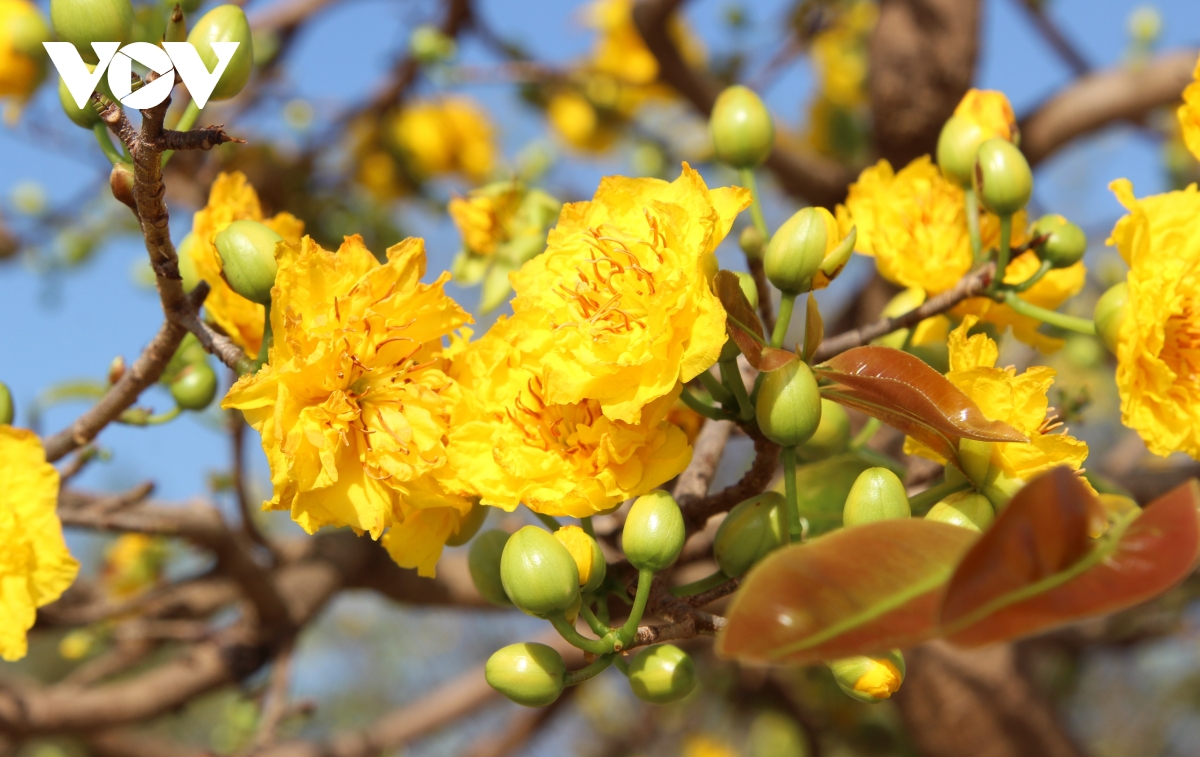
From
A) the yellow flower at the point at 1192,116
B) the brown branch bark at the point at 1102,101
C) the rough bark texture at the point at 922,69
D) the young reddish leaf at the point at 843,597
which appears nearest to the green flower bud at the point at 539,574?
the young reddish leaf at the point at 843,597

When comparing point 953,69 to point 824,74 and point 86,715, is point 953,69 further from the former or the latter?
point 86,715

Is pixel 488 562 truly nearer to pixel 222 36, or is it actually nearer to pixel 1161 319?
pixel 222 36

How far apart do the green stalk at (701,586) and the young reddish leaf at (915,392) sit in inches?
7.8

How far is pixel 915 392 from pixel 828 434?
210 millimetres

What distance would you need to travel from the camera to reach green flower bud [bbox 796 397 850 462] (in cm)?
93

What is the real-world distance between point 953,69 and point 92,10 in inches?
74.6

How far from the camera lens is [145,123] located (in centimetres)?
68

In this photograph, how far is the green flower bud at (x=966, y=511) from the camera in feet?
2.41

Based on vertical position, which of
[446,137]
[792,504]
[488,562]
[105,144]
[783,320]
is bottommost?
[446,137]

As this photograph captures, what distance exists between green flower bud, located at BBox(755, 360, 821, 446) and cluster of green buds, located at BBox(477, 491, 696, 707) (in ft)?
0.34

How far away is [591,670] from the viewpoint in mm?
731

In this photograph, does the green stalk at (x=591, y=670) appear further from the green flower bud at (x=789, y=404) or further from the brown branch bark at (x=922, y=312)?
the brown branch bark at (x=922, y=312)

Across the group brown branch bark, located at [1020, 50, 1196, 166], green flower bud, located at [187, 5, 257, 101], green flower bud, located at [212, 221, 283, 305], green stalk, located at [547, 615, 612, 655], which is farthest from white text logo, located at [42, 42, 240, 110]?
brown branch bark, located at [1020, 50, 1196, 166]

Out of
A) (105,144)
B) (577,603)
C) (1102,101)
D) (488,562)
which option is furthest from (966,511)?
(1102,101)
